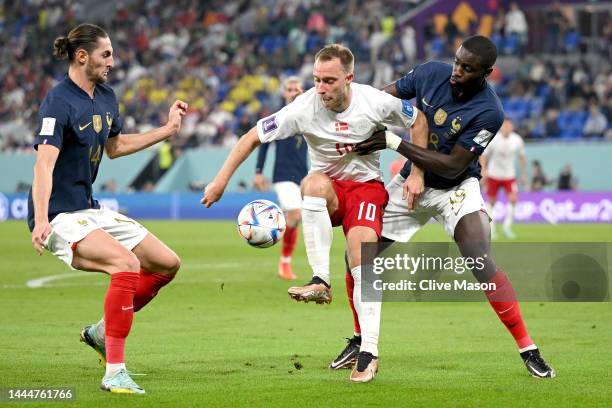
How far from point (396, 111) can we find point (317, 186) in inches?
31.2

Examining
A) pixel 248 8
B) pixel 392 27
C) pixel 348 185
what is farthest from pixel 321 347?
pixel 248 8

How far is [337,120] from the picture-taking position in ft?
25.6

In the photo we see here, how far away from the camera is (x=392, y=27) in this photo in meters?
35.2

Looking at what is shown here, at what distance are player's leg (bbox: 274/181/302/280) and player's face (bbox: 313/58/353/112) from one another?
7731mm

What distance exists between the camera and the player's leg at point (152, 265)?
7660 millimetres

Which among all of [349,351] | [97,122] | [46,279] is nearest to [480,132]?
[349,351]

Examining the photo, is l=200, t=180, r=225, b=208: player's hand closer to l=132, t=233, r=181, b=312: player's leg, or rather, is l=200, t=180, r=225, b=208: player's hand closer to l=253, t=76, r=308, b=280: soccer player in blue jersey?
l=132, t=233, r=181, b=312: player's leg

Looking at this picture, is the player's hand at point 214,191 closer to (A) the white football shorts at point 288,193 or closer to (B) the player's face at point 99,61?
(B) the player's face at point 99,61

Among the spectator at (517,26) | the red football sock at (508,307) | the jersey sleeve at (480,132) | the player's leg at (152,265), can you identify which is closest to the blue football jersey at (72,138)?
the player's leg at (152,265)

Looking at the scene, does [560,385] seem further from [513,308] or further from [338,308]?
[338,308]

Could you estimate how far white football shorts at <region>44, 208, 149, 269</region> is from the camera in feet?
23.7

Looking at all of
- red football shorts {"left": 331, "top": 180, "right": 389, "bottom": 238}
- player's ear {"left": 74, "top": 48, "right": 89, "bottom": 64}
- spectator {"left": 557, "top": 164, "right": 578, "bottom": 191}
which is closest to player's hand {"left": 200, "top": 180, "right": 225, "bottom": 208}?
red football shorts {"left": 331, "top": 180, "right": 389, "bottom": 238}

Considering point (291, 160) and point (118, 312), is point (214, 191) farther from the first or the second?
point (291, 160)

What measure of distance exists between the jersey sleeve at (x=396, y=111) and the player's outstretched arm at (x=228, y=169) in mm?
949
